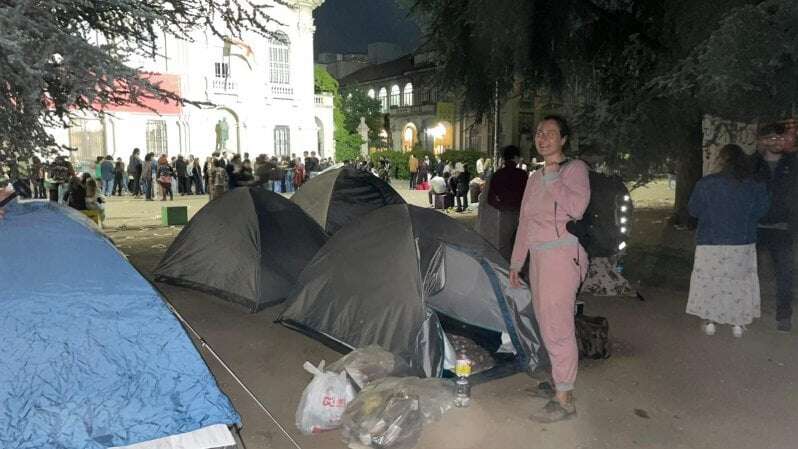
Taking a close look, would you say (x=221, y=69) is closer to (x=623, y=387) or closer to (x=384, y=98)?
(x=384, y=98)

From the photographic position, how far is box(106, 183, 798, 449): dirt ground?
155 inches

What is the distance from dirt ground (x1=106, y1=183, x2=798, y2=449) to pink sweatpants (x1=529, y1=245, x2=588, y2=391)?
47cm

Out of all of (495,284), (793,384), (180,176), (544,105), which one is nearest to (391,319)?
(495,284)

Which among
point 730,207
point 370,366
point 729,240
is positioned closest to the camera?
point 370,366

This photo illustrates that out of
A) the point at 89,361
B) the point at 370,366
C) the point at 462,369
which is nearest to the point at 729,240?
the point at 462,369

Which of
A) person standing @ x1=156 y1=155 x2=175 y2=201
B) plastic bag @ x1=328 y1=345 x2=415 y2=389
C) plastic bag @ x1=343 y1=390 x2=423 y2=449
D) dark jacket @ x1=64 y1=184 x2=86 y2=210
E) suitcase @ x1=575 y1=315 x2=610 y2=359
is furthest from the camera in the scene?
person standing @ x1=156 y1=155 x2=175 y2=201

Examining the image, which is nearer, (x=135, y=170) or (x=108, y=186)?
(x=135, y=170)

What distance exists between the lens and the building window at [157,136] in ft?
89.5

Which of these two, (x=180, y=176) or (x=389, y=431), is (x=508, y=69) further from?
(x=180, y=176)

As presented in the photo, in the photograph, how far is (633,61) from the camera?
1041 centimetres

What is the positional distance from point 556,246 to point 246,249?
3.91 metres

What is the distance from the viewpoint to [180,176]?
20406 millimetres

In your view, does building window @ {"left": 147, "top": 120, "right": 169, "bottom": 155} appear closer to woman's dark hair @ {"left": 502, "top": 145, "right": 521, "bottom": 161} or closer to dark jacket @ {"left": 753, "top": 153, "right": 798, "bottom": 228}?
woman's dark hair @ {"left": 502, "top": 145, "right": 521, "bottom": 161}

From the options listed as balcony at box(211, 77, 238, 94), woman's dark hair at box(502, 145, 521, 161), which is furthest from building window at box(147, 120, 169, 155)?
woman's dark hair at box(502, 145, 521, 161)
